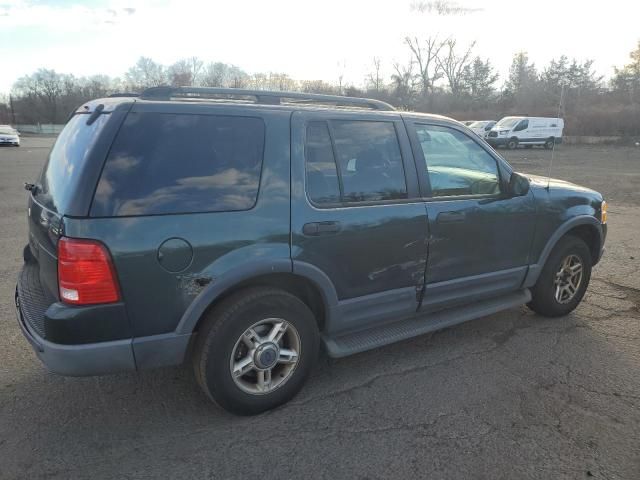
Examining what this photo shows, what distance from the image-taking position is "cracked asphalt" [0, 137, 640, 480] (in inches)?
100.0

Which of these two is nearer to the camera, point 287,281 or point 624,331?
point 287,281

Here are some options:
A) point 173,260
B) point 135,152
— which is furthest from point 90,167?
point 173,260

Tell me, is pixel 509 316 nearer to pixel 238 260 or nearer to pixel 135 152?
pixel 238 260

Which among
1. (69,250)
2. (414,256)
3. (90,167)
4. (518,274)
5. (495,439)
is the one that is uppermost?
(90,167)

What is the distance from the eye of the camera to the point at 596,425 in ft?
9.56

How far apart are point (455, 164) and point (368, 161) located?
0.86 metres

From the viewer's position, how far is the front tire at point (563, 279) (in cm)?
434

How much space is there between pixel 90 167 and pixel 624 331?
443 cm

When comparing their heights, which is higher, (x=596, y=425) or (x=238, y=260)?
(x=238, y=260)

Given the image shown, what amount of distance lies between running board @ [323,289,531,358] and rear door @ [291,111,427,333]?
0.10 metres

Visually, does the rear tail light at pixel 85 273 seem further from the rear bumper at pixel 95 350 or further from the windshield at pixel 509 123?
the windshield at pixel 509 123

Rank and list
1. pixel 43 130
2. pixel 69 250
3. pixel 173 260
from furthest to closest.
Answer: pixel 43 130 < pixel 173 260 < pixel 69 250

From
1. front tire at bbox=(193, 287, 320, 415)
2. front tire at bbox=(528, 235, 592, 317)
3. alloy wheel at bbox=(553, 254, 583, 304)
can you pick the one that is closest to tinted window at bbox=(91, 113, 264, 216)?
front tire at bbox=(193, 287, 320, 415)

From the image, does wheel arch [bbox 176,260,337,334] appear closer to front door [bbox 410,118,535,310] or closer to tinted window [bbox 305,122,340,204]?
tinted window [bbox 305,122,340,204]
